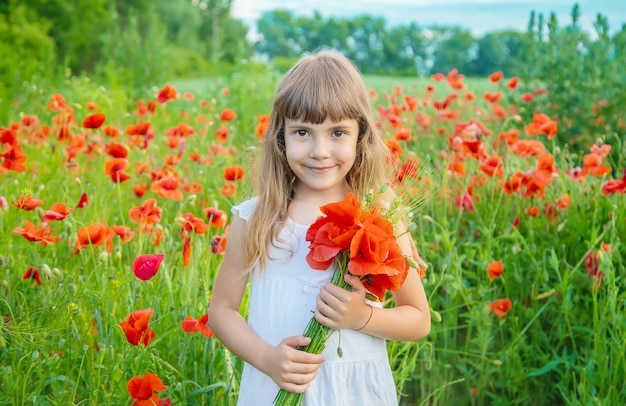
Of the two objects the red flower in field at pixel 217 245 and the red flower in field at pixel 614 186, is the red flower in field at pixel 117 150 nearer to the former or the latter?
the red flower in field at pixel 217 245

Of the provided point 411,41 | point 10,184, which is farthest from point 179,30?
point 10,184

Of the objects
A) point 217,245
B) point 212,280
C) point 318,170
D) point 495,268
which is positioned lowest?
point 212,280

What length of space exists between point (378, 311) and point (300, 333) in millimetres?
175

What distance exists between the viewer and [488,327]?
2391mm

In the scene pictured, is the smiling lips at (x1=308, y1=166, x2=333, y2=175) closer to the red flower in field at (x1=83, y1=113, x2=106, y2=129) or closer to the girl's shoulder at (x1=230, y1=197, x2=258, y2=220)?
the girl's shoulder at (x1=230, y1=197, x2=258, y2=220)

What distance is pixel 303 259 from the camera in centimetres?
160

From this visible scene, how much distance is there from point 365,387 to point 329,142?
51 centimetres

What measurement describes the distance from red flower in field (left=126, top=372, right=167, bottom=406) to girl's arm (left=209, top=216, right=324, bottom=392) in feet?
0.55

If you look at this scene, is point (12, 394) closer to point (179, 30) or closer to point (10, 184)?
point (10, 184)

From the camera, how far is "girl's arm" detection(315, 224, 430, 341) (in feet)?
4.57

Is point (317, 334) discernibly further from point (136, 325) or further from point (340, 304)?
point (136, 325)

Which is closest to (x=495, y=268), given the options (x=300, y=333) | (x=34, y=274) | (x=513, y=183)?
(x=513, y=183)

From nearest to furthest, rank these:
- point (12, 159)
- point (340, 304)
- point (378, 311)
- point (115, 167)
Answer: point (340, 304)
point (378, 311)
point (115, 167)
point (12, 159)

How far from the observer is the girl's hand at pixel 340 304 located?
1.39 meters
